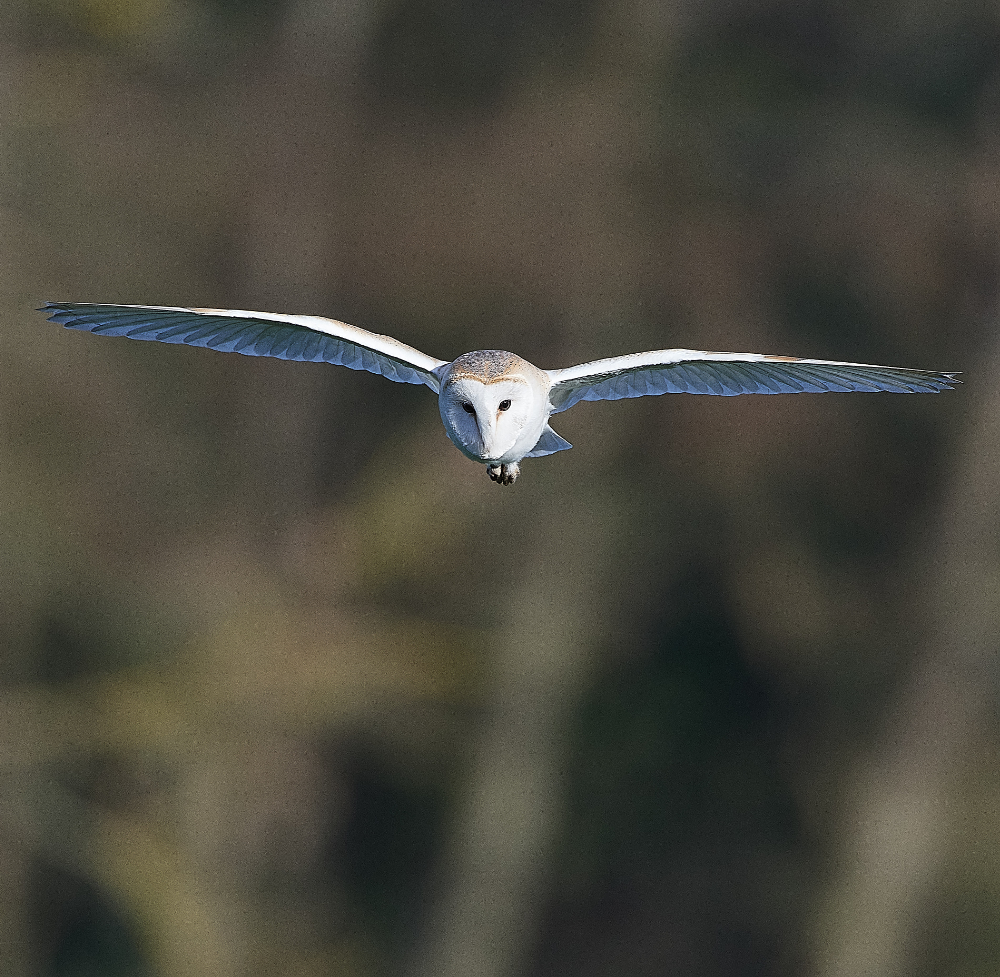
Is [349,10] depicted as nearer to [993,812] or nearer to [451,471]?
[451,471]

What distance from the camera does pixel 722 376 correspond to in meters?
1.66

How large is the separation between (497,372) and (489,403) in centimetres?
4

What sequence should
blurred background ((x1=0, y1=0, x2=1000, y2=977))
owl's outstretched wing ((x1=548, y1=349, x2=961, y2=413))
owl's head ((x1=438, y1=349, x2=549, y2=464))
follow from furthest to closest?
blurred background ((x1=0, y1=0, x2=1000, y2=977)) → owl's outstretched wing ((x1=548, y1=349, x2=961, y2=413)) → owl's head ((x1=438, y1=349, x2=549, y2=464))

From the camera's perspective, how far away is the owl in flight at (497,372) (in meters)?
1.39

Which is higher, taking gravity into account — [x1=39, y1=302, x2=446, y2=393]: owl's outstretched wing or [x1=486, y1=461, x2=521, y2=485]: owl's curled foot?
[x1=39, y1=302, x2=446, y2=393]: owl's outstretched wing

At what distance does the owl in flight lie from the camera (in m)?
1.39

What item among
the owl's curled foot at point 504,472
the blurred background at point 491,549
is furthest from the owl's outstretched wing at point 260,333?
the blurred background at point 491,549

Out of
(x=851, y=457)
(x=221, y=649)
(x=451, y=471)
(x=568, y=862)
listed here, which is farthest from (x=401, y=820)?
(x=851, y=457)

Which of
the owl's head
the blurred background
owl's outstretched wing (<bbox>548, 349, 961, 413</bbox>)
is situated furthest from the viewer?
the blurred background

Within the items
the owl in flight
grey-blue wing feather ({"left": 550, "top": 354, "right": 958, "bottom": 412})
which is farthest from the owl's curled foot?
grey-blue wing feather ({"left": 550, "top": 354, "right": 958, "bottom": 412})

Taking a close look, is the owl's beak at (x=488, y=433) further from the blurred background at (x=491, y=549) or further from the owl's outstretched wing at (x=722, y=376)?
the blurred background at (x=491, y=549)

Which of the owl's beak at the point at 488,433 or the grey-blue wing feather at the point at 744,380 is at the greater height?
the grey-blue wing feather at the point at 744,380

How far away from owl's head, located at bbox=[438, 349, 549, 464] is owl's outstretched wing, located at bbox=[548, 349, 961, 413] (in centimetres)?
11

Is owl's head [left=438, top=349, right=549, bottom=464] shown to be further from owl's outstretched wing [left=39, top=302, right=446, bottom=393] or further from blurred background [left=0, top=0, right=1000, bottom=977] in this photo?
blurred background [left=0, top=0, right=1000, bottom=977]
